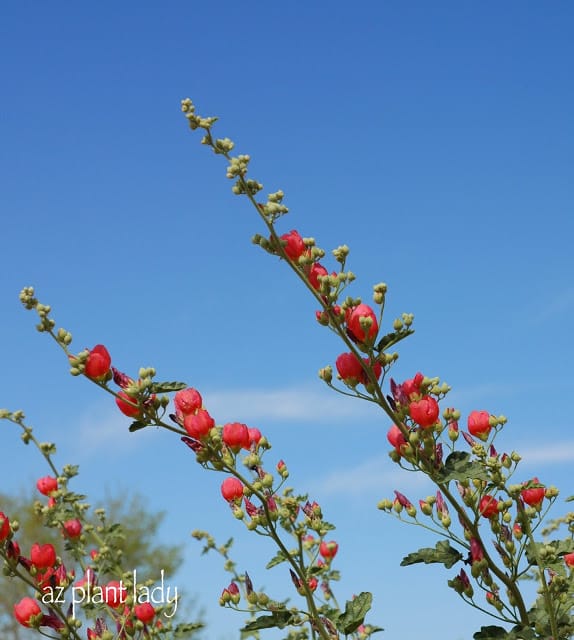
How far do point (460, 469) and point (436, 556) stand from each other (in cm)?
37

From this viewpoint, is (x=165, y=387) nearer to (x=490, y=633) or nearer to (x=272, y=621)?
(x=272, y=621)

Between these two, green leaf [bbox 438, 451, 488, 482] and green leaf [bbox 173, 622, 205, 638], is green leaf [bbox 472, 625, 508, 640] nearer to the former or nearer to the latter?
green leaf [bbox 438, 451, 488, 482]

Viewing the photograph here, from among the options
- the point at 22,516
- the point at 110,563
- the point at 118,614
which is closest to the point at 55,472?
the point at 110,563

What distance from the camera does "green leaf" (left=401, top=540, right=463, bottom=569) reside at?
279 centimetres

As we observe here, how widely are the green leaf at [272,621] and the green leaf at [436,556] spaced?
438mm

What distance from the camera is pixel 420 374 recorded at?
2.83 metres

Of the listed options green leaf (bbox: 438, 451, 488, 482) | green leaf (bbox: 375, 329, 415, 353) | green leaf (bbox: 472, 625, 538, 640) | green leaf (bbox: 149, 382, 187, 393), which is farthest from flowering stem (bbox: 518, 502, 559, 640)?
green leaf (bbox: 149, 382, 187, 393)

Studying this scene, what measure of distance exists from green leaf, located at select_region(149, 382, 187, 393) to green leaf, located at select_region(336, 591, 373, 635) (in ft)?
3.12

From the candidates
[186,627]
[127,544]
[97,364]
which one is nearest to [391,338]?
[97,364]

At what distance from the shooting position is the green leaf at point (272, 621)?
270cm

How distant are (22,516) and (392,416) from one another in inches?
874

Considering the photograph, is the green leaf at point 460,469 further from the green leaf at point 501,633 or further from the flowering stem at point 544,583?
the green leaf at point 501,633

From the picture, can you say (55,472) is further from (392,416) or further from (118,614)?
(392,416)

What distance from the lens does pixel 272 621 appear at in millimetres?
2742
